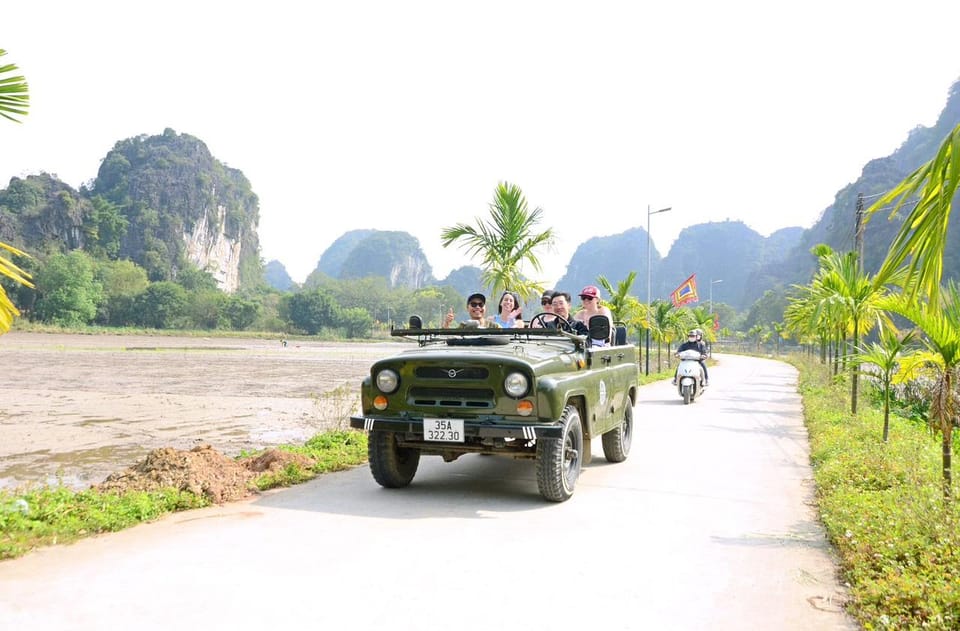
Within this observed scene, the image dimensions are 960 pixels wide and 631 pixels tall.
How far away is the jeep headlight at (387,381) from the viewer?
21.6 ft

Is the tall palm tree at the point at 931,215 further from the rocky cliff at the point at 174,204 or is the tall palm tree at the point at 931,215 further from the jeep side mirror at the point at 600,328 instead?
the rocky cliff at the point at 174,204

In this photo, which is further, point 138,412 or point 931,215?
point 138,412

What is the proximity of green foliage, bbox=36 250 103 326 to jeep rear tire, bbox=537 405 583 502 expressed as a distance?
8407 cm

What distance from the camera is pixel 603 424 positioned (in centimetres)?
775

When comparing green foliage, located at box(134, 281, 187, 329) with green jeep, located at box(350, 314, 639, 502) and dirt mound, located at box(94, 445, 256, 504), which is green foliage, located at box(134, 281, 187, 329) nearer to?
dirt mound, located at box(94, 445, 256, 504)

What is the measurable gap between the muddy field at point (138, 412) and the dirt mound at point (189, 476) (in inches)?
56.1

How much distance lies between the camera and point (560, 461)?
6285mm

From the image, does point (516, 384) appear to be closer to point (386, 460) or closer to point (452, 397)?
point (452, 397)

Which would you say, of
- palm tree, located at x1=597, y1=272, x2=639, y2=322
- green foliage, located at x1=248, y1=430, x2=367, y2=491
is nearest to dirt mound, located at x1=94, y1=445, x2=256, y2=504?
green foliage, located at x1=248, y1=430, x2=367, y2=491

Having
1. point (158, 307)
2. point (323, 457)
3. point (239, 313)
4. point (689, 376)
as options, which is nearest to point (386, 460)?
point (323, 457)

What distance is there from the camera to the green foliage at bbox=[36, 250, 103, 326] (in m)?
80.2

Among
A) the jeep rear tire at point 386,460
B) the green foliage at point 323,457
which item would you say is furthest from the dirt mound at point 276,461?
the jeep rear tire at point 386,460

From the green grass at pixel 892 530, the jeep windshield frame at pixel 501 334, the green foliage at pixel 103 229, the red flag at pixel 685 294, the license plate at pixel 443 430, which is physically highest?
the green foliage at pixel 103 229

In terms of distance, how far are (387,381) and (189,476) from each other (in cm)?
194
